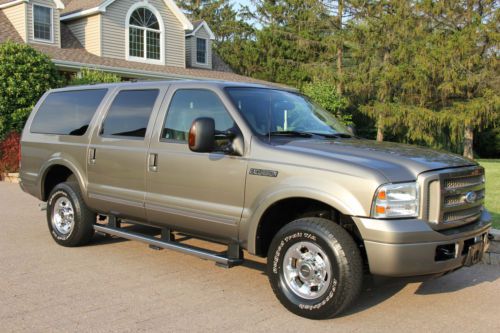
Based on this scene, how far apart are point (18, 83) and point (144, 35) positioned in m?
8.89

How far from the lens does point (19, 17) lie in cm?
2105

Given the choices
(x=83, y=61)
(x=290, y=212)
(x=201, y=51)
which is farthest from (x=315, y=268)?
(x=201, y=51)

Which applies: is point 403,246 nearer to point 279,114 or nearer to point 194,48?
point 279,114

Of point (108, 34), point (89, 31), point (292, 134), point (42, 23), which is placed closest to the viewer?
point (292, 134)

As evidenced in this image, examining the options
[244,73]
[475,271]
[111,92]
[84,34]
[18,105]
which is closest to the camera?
[475,271]

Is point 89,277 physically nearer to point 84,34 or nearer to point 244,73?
point 84,34

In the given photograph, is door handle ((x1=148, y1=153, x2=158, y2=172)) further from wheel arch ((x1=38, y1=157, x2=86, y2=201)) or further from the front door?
wheel arch ((x1=38, y1=157, x2=86, y2=201))

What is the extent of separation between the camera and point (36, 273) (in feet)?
18.6

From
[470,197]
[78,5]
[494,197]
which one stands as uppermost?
[78,5]

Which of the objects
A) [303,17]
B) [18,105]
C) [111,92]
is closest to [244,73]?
[303,17]

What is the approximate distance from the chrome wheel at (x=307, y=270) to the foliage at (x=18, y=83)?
13.7 m

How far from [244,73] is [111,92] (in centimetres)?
3258

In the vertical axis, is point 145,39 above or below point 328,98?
above

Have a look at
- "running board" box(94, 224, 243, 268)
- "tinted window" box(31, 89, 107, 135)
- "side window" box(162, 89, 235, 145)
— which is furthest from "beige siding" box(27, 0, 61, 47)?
"side window" box(162, 89, 235, 145)
